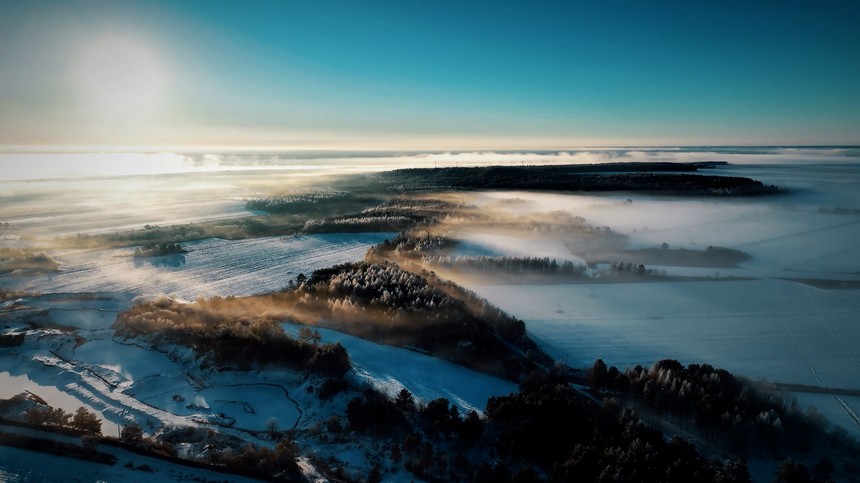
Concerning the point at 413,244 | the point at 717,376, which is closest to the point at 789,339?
the point at 717,376

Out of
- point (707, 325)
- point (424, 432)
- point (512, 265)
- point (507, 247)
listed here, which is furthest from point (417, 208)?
point (424, 432)

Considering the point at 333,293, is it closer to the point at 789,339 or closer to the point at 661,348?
the point at 661,348

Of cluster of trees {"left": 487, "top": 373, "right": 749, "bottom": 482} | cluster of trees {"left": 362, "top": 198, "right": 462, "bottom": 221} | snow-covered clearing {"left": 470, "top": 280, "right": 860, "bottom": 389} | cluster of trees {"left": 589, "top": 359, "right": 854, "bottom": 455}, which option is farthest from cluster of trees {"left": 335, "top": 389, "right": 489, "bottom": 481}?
cluster of trees {"left": 362, "top": 198, "right": 462, "bottom": 221}

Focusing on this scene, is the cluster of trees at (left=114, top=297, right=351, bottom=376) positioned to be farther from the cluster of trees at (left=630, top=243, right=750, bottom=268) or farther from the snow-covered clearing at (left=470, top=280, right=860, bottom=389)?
the cluster of trees at (left=630, top=243, right=750, bottom=268)

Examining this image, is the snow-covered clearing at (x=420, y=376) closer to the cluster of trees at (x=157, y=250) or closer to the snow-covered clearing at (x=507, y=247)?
the snow-covered clearing at (x=507, y=247)

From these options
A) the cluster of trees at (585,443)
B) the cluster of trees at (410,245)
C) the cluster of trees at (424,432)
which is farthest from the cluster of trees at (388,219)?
the cluster of trees at (585,443)

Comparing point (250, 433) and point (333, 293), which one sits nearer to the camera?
point (250, 433)
